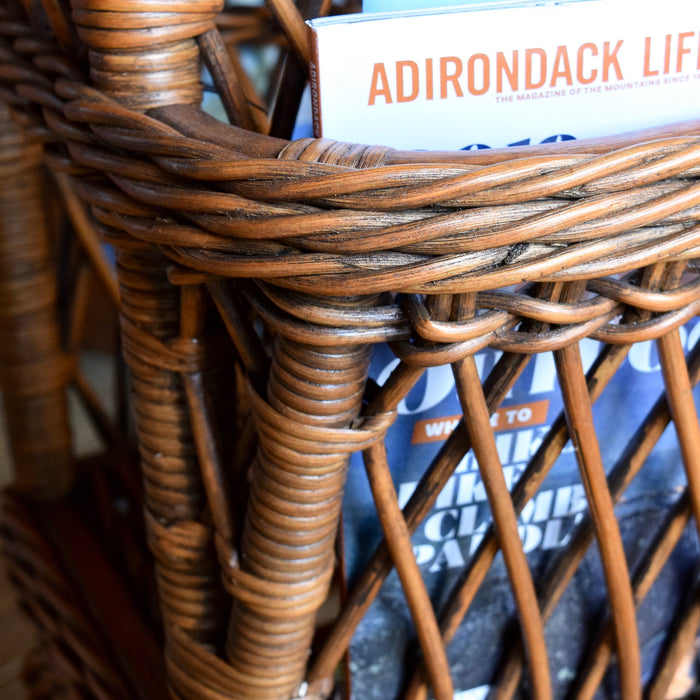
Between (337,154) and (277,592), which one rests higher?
(337,154)

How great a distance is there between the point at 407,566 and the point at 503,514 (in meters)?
0.05

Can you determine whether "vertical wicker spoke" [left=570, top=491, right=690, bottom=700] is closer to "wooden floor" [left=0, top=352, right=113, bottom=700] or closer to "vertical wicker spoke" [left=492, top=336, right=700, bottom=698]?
"vertical wicker spoke" [left=492, top=336, right=700, bottom=698]

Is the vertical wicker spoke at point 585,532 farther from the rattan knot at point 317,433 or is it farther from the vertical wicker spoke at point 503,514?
the rattan knot at point 317,433

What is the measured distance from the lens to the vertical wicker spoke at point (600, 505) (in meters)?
0.33

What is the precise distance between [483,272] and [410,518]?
14cm

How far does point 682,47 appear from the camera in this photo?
1.08 feet

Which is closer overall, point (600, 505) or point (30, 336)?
point (600, 505)

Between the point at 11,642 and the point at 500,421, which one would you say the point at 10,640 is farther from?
the point at 500,421

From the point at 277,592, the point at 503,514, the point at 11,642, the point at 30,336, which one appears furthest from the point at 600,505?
the point at 11,642

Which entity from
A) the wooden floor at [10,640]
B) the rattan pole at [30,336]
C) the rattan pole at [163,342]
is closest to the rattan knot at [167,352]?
the rattan pole at [163,342]

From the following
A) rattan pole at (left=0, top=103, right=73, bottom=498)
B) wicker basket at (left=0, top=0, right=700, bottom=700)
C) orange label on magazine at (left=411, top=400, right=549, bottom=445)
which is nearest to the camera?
wicker basket at (left=0, top=0, right=700, bottom=700)

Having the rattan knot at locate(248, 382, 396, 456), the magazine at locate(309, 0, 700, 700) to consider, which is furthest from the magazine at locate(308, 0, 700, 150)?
the rattan knot at locate(248, 382, 396, 456)

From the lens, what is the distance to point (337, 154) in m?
0.29

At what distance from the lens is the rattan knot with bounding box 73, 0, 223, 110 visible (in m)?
0.31
